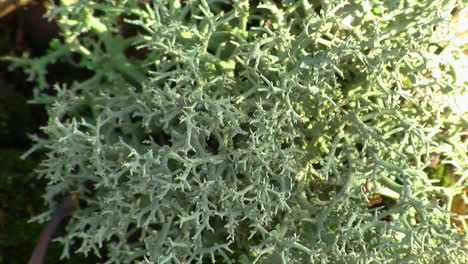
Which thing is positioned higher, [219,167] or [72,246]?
[219,167]

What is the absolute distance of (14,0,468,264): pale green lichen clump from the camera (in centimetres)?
114

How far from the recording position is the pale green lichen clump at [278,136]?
114 centimetres

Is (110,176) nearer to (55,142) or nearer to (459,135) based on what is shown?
(55,142)

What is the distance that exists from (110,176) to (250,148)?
30 cm

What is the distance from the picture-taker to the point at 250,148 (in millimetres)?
1133

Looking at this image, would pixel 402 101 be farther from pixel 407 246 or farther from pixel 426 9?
pixel 407 246

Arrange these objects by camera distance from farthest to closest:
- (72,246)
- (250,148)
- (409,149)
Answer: (72,246), (409,149), (250,148)

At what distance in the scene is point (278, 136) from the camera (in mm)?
1182

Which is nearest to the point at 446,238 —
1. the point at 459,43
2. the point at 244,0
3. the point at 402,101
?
the point at 402,101

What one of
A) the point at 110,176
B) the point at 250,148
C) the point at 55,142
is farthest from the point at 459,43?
the point at 55,142

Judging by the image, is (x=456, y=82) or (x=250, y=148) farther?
(x=456, y=82)

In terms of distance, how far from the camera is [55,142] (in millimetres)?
1292

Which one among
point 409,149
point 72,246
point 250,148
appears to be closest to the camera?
point 250,148

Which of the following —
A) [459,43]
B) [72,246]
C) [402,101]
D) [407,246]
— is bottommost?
[72,246]
